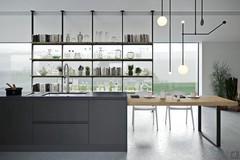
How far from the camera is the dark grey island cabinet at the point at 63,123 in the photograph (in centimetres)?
440

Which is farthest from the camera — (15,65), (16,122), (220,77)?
(15,65)

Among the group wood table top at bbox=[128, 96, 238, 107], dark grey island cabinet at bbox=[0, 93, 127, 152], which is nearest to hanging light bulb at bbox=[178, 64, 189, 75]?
wood table top at bbox=[128, 96, 238, 107]

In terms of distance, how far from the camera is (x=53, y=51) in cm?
734

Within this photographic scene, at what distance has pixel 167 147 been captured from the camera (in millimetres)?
4664

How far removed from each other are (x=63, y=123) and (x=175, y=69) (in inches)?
236

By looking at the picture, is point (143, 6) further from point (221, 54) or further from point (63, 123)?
point (63, 123)

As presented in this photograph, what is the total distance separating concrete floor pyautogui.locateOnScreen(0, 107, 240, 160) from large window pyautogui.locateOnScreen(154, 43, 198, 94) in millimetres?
3102

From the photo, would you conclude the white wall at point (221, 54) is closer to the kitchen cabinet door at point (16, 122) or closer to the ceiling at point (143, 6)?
the ceiling at point (143, 6)

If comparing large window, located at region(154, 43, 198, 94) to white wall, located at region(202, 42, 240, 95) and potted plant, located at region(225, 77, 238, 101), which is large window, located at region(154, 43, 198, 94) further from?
potted plant, located at region(225, 77, 238, 101)

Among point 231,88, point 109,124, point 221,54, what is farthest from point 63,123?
point 221,54

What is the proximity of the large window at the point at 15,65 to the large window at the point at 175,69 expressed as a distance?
4232 millimetres

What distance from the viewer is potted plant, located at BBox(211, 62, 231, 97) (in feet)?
29.5

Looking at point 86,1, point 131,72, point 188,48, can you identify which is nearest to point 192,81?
point 188,48

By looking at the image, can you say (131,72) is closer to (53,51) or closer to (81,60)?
(81,60)
